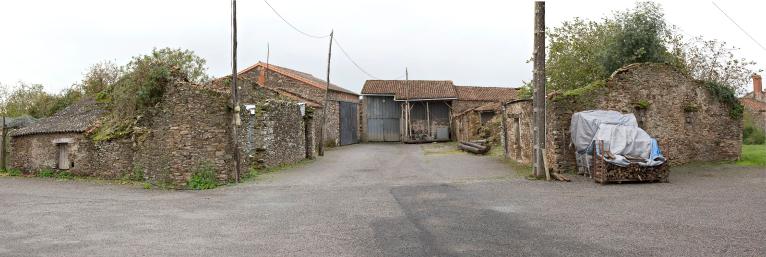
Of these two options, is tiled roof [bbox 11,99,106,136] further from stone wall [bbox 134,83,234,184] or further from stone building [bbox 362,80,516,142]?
stone building [bbox 362,80,516,142]

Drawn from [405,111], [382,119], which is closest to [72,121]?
[382,119]

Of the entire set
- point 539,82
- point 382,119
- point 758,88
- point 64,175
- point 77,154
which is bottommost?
point 64,175

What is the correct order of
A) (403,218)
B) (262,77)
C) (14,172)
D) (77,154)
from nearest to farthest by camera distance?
(403,218)
(77,154)
(14,172)
(262,77)

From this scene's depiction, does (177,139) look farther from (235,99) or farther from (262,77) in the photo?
(262,77)

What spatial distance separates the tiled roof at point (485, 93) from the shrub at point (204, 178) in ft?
91.5

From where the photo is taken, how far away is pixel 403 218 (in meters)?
8.95

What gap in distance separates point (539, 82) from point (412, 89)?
26.8 m

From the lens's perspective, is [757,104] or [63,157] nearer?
[63,157]

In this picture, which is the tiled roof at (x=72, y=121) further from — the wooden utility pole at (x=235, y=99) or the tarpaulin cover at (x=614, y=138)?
the tarpaulin cover at (x=614, y=138)

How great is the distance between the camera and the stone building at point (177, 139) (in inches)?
607

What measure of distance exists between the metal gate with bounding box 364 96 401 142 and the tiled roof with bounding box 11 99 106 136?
20557 millimetres

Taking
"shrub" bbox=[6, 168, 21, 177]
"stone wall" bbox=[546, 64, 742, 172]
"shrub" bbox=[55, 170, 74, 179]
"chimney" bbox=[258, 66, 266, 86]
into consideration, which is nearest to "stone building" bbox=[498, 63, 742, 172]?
"stone wall" bbox=[546, 64, 742, 172]

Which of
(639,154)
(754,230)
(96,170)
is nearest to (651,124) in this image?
(639,154)

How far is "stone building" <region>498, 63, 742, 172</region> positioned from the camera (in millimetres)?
15898
